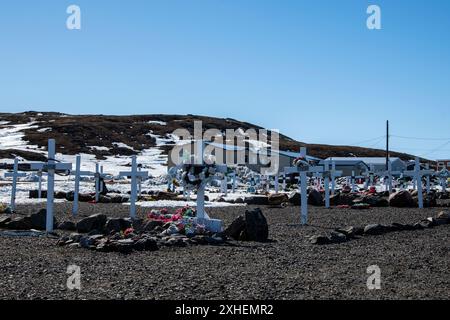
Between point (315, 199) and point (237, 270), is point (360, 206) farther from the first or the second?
point (237, 270)

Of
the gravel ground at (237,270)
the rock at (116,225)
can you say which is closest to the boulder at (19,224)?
the rock at (116,225)

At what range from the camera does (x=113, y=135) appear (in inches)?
4791

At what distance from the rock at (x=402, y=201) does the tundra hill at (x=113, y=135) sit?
5858 centimetres

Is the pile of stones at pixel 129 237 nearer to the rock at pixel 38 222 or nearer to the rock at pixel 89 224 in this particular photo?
the rock at pixel 89 224

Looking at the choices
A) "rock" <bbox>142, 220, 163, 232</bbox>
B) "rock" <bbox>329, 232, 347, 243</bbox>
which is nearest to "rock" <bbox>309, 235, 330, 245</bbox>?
"rock" <bbox>329, 232, 347, 243</bbox>

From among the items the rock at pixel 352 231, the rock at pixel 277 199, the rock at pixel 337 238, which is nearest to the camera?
the rock at pixel 337 238

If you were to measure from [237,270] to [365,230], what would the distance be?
6.90 m

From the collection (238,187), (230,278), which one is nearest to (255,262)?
(230,278)

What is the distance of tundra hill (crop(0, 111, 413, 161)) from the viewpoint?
99.5 meters

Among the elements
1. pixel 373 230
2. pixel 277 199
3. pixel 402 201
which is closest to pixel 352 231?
pixel 373 230

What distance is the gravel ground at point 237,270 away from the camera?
7.65 meters

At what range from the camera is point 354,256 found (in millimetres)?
11266
